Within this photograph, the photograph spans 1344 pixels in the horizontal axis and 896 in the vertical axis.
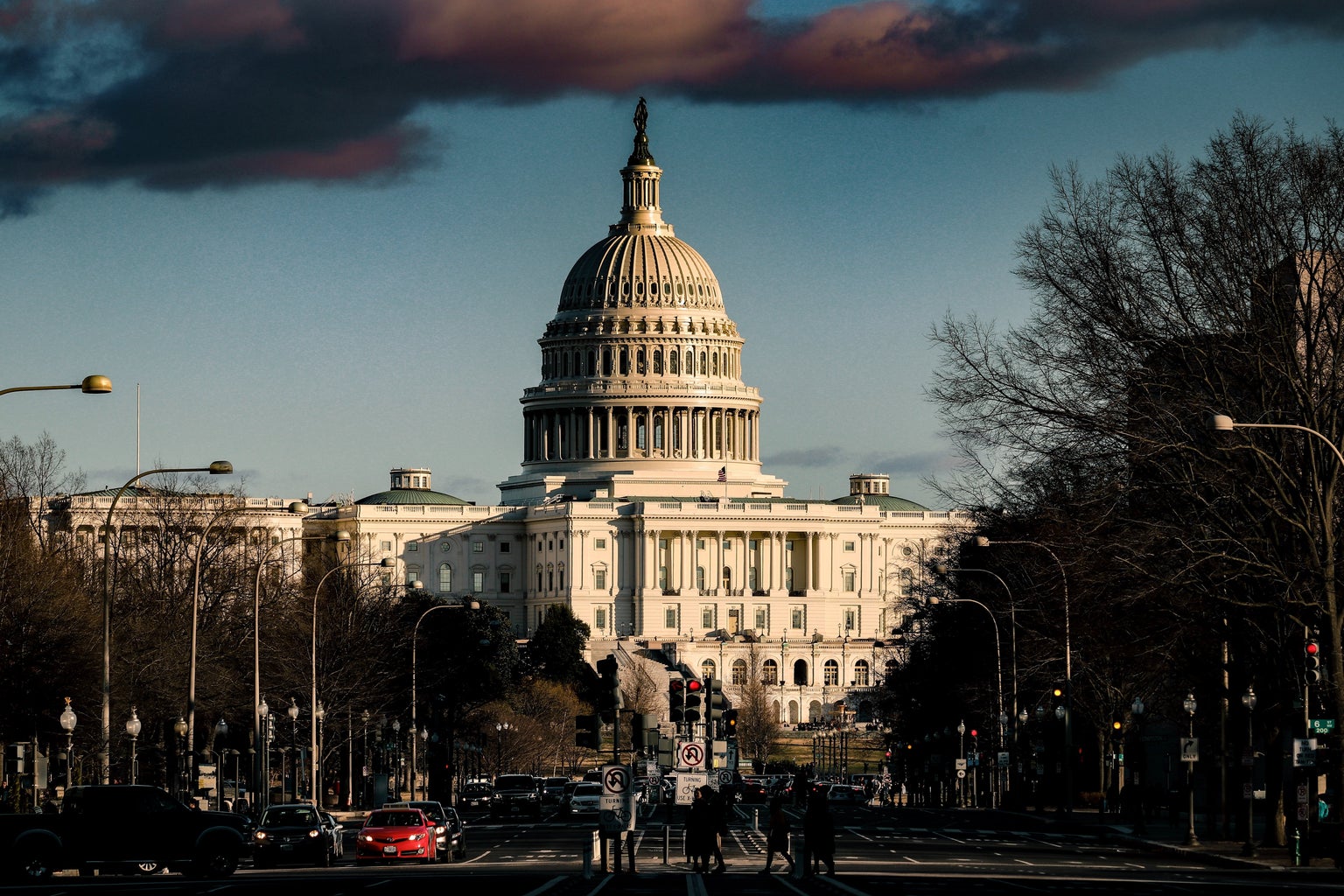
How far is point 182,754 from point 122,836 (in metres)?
20.7

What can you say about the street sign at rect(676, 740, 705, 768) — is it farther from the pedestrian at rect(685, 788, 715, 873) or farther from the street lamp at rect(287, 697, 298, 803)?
the street lamp at rect(287, 697, 298, 803)

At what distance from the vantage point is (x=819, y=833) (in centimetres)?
4697

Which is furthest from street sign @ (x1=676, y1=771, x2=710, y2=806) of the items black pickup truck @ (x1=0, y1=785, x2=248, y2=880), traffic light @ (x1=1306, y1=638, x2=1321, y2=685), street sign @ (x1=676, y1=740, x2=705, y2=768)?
traffic light @ (x1=1306, y1=638, x2=1321, y2=685)

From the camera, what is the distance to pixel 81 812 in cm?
4800

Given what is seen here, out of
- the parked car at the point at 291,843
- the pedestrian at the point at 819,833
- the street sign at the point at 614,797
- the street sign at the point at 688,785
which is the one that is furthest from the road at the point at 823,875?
the street sign at the point at 688,785

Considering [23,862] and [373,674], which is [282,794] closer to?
[373,674]

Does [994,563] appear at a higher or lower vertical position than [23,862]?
higher

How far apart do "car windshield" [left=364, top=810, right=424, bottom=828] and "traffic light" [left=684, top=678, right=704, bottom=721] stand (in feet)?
22.4

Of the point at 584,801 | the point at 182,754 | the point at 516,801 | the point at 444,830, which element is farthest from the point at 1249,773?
the point at 516,801

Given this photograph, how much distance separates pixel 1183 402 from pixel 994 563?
170 feet

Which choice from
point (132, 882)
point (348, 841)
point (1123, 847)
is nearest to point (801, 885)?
point (132, 882)

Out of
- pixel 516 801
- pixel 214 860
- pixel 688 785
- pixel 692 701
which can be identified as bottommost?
pixel 516 801

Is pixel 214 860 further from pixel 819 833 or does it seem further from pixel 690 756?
pixel 819 833

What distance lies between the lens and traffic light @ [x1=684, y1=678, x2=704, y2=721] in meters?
53.1
